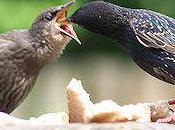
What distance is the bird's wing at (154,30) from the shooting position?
4.18m

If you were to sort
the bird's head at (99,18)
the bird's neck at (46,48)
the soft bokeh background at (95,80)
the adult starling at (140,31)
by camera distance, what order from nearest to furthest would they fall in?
the adult starling at (140,31) < the bird's head at (99,18) < the bird's neck at (46,48) < the soft bokeh background at (95,80)

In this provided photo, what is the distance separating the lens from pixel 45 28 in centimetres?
447

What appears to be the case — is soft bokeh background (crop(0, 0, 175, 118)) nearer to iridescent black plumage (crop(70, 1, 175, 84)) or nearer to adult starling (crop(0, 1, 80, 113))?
adult starling (crop(0, 1, 80, 113))

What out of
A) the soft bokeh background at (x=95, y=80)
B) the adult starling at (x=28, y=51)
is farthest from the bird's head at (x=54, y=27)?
the soft bokeh background at (x=95, y=80)

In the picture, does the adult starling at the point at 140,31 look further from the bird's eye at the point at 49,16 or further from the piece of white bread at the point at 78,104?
the piece of white bread at the point at 78,104

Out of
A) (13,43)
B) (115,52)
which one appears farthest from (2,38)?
(115,52)

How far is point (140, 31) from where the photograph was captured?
4238 mm

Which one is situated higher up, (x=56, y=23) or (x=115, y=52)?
(x=56, y=23)

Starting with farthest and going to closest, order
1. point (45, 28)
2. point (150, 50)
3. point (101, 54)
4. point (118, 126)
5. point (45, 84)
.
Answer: point (45, 84), point (101, 54), point (45, 28), point (150, 50), point (118, 126)

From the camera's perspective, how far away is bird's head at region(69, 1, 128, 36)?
4.25 meters

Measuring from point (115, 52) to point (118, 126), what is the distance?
7867 mm

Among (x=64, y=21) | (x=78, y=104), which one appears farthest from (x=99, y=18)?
(x=78, y=104)

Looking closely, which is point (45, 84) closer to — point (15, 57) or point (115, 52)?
point (115, 52)

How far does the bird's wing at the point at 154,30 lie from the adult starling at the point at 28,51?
321mm
